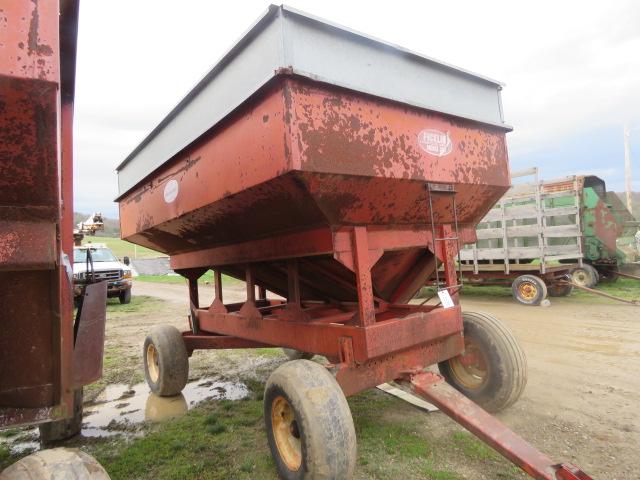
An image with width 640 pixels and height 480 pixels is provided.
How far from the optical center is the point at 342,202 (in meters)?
2.49

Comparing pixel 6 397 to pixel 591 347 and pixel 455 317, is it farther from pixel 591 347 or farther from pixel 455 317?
pixel 591 347

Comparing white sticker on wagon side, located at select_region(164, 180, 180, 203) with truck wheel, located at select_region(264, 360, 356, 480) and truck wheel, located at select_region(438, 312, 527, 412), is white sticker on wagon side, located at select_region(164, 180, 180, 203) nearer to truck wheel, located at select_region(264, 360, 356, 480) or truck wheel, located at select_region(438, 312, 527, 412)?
truck wheel, located at select_region(264, 360, 356, 480)

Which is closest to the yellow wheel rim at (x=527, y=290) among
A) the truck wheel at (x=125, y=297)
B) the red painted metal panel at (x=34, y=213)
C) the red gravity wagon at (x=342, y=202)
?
the red gravity wagon at (x=342, y=202)

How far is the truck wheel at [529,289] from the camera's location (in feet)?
26.1

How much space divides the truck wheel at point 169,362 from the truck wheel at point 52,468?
285 cm

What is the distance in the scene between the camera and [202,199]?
3092 mm

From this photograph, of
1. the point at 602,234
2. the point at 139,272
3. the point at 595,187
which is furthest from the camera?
the point at 139,272

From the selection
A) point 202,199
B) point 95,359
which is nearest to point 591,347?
point 202,199

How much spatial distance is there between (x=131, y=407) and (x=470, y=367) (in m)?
3.21

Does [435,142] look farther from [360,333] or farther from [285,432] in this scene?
[285,432]

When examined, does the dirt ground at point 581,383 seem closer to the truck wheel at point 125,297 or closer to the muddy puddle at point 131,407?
the muddy puddle at point 131,407

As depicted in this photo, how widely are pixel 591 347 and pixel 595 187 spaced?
725 cm

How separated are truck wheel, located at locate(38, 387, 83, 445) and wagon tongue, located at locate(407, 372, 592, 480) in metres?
2.58

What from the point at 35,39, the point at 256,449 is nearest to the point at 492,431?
the point at 256,449
